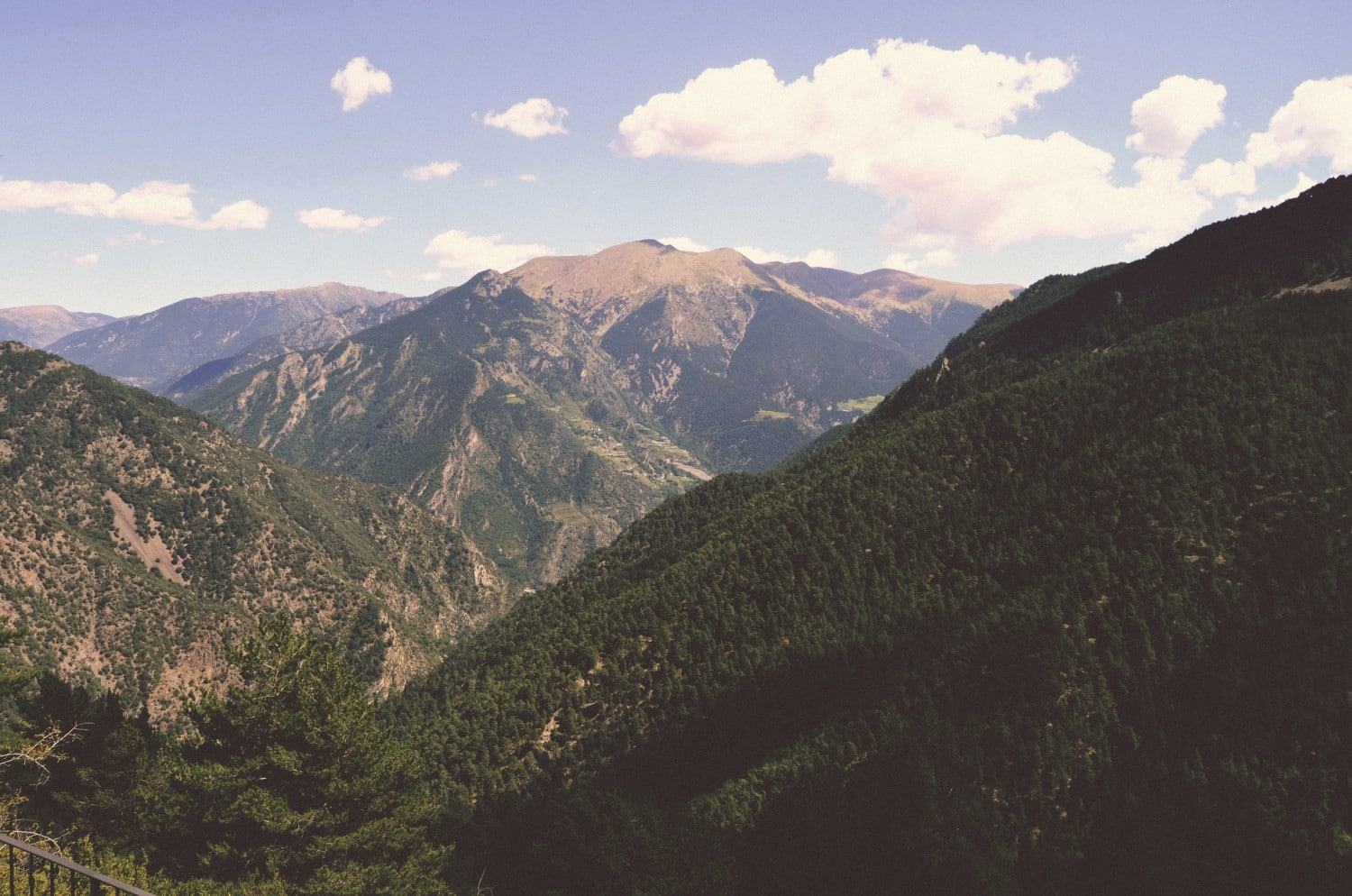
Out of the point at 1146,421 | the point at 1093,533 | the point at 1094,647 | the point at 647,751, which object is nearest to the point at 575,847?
the point at 647,751

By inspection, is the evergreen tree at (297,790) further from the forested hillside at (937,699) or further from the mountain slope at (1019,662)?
the mountain slope at (1019,662)

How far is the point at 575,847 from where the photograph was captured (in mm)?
56656

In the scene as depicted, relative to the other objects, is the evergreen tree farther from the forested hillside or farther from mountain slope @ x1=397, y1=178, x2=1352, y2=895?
mountain slope @ x1=397, y1=178, x2=1352, y2=895

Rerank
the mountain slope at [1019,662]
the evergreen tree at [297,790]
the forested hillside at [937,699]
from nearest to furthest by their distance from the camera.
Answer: the evergreen tree at [297,790] → the forested hillside at [937,699] → the mountain slope at [1019,662]

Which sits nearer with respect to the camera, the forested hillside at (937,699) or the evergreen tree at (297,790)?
the evergreen tree at (297,790)

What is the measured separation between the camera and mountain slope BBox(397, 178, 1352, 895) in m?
114

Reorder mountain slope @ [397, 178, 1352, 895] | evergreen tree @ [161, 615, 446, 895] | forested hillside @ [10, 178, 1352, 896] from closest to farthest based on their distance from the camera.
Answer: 1. evergreen tree @ [161, 615, 446, 895]
2. forested hillside @ [10, 178, 1352, 896]
3. mountain slope @ [397, 178, 1352, 895]

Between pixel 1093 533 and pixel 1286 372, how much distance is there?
5853 centimetres

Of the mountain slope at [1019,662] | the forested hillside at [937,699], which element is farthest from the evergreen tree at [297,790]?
the mountain slope at [1019,662]

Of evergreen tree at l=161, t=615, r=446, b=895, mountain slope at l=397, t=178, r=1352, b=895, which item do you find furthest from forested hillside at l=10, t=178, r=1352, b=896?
mountain slope at l=397, t=178, r=1352, b=895

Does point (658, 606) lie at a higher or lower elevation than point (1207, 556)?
lower

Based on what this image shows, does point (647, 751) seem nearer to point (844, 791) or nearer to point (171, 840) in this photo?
point (844, 791)

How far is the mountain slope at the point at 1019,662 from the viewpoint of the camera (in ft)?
372

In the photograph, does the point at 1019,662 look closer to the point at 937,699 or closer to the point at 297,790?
the point at 937,699
